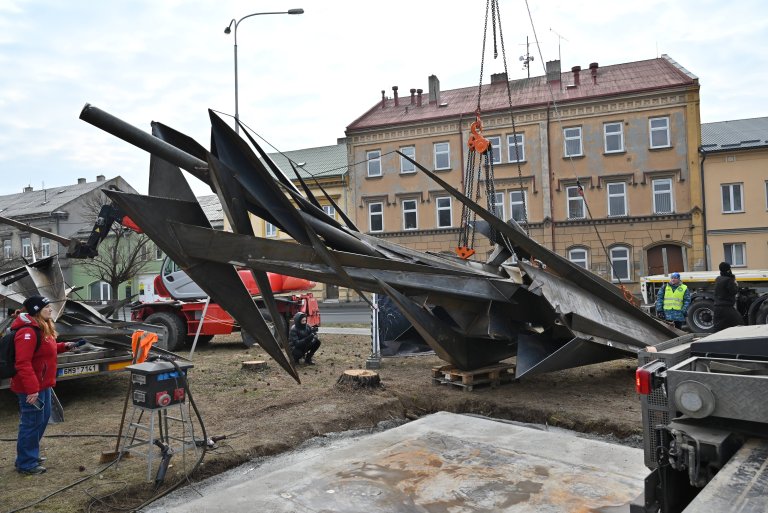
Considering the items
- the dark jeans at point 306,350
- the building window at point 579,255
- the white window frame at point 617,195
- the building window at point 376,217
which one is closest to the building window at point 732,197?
the white window frame at point 617,195

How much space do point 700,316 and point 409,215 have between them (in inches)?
746

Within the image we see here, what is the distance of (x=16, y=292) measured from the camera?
8.62 meters

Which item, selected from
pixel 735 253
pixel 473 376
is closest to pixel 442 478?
pixel 473 376

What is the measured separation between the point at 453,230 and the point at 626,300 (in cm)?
2248

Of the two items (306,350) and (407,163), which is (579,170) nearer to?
(407,163)

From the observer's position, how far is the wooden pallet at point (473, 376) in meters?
8.57

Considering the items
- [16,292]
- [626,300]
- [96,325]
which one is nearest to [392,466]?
[626,300]

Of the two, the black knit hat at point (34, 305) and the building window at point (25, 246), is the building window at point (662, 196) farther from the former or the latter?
the building window at point (25, 246)

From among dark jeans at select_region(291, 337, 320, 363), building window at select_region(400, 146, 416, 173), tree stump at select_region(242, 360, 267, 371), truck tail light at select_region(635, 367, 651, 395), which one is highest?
building window at select_region(400, 146, 416, 173)

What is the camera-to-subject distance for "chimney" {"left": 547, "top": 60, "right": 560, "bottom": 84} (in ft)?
101

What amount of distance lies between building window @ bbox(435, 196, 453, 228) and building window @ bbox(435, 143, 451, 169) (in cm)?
169

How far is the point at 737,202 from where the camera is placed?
1053 inches

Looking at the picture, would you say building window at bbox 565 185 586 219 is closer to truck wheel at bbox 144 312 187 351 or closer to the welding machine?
truck wheel at bbox 144 312 187 351

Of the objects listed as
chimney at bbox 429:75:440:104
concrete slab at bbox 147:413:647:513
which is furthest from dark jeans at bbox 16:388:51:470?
chimney at bbox 429:75:440:104
